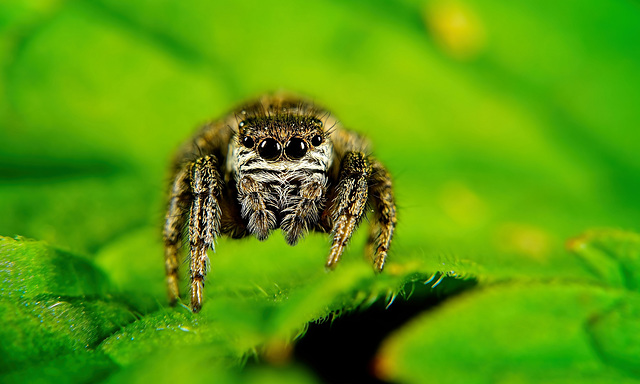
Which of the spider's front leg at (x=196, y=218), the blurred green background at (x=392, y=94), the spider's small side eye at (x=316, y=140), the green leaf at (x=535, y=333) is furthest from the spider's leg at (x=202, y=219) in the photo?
the blurred green background at (x=392, y=94)

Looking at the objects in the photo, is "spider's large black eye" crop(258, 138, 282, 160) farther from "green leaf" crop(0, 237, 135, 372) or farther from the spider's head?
"green leaf" crop(0, 237, 135, 372)

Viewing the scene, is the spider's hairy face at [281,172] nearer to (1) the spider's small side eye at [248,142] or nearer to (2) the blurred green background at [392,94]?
(1) the spider's small side eye at [248,142]

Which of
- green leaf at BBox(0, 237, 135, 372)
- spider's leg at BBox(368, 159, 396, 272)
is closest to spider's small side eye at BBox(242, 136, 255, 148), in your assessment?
spider's leg at BBox(368, 159, 396, 272)

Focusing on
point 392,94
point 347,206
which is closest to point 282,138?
point 347,206

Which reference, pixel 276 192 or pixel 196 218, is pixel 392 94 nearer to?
pixel 276 192

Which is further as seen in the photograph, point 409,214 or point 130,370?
point 409,214

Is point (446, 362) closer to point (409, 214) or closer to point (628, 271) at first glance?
point (628, 271)

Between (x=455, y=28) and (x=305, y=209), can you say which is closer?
(x=305, y=209)

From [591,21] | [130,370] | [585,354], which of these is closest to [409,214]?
[585,354]
